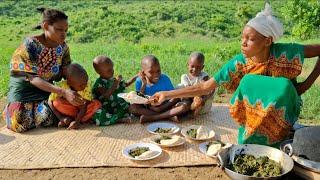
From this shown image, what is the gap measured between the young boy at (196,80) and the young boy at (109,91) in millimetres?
699

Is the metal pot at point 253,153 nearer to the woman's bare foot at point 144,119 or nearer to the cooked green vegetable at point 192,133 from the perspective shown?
the cooked green vegetable at point 192,133

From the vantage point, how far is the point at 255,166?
122 inches

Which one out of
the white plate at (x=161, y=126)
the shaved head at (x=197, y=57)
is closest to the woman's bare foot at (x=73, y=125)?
the white plate at (x=161, y=126)

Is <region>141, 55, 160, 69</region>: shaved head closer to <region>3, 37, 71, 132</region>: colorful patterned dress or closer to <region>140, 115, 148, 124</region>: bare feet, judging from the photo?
<region>140, 115, 148, 124</region>: bare feet

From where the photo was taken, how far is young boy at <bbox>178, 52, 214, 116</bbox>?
4516 mm

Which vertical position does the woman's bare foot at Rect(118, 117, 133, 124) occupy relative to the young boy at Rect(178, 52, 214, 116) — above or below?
below

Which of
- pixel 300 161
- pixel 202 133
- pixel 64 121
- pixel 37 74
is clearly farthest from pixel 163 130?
pixel 300 161

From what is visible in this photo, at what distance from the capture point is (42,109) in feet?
14.1

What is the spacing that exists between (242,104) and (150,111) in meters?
1.40

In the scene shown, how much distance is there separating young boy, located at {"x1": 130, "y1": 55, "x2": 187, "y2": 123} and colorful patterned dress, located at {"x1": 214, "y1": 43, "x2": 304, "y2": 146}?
1.08 metres

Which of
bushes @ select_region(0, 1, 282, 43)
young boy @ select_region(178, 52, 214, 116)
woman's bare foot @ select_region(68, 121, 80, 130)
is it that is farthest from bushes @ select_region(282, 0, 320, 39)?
woman's bare foot @ select_region(68, 121, 80, 130)

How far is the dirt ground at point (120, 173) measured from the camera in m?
3.31

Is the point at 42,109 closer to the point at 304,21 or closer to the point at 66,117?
the point at 66,117

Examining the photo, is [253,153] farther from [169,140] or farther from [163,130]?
[163,130]
